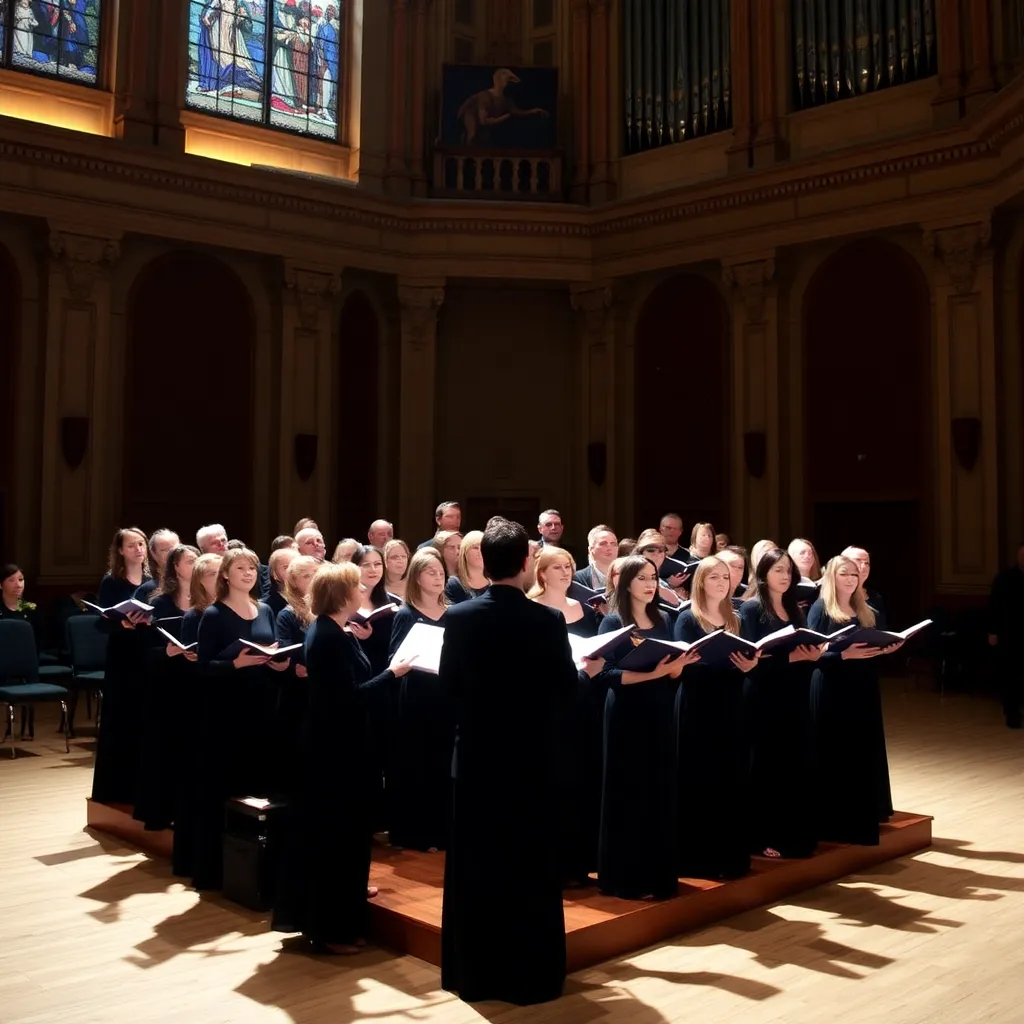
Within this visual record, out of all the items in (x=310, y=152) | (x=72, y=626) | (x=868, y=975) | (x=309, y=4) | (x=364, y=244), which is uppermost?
(x=309, y=4)

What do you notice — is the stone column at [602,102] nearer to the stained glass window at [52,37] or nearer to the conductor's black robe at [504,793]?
the stained glass window at [52,37]

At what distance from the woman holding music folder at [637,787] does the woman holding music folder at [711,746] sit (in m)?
0.31

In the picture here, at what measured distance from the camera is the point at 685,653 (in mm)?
4395

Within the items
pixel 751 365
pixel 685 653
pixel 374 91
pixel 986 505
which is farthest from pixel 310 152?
pixel 685 653

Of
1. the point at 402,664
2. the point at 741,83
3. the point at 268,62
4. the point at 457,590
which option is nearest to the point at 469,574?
the point at 457,590

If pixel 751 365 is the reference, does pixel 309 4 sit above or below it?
above

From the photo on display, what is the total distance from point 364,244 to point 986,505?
6996 mm

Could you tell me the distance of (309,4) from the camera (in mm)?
13000

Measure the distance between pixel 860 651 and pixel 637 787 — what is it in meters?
1.52

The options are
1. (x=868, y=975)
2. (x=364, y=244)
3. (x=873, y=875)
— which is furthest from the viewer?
(x=364, y=244)

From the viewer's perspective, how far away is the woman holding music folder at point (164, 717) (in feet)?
18.1

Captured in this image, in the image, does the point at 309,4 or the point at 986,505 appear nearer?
the point at 986,505

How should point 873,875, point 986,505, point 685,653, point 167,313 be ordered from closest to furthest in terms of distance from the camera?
1. point 685,653
2. point 873,875
3. point 986,505
4. point 167,313

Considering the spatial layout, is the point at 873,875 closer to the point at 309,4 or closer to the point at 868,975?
the point at 868,975
